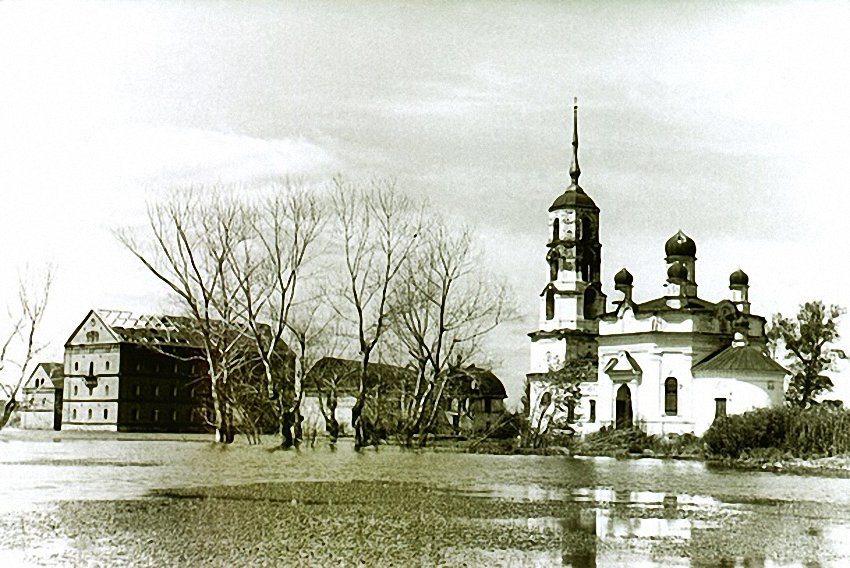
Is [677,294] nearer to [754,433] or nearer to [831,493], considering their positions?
[754,433]

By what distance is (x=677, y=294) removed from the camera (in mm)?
48562

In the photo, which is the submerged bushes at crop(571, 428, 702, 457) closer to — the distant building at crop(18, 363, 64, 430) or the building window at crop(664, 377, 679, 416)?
the building window at crop(664, 377, 679, 416)

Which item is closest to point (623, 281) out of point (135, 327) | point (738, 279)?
point (738, 279)

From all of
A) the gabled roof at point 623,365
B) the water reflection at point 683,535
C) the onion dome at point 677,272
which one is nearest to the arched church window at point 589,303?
the gabled roof at point 623,365

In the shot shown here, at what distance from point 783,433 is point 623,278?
63.7 ft

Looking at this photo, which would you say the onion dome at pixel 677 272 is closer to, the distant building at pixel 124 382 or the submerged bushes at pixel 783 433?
the submerged bushes at pixel 783 433

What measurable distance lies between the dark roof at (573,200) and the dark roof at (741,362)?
10144 mm


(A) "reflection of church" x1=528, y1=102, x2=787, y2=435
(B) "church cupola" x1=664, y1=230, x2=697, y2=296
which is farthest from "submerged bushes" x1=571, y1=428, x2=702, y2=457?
(B) "church cupola" x1=664, y1=230, x2=697, y2=296

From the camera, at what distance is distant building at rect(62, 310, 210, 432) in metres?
63.4

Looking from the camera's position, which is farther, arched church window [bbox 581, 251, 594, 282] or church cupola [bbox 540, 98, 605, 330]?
arched church window [bbox 581, 251, 594, 282]

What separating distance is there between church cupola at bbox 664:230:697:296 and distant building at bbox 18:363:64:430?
133ft

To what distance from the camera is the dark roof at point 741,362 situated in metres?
44.7

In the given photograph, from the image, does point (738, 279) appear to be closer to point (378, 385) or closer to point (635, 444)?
point (635, 444)

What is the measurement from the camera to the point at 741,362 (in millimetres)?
45375
